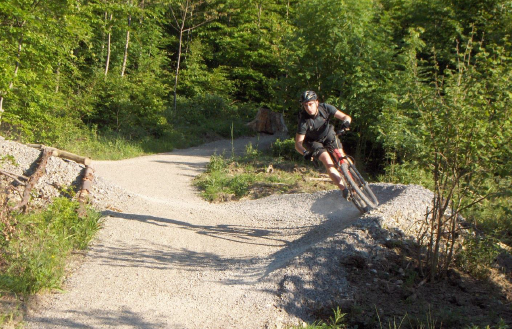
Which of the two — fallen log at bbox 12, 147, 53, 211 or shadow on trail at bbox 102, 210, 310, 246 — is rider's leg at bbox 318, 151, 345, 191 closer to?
shadow on trail at bbox 102, 210, 310, 246

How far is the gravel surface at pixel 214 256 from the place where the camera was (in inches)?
182

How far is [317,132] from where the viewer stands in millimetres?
6953

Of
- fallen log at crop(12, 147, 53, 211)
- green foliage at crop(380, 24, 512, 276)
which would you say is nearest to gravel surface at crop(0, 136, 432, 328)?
fallen log at crop(12, 147, 53, 211)

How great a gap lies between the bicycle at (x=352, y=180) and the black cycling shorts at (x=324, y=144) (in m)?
0.07

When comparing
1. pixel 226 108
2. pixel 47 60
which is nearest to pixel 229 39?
pixel 226 108

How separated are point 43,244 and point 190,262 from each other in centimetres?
179

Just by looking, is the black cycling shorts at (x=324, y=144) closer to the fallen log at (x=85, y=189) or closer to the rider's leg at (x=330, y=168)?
the rider's leg at (x=330, y=168)

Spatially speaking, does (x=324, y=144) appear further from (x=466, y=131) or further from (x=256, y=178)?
(x=256, y=178)

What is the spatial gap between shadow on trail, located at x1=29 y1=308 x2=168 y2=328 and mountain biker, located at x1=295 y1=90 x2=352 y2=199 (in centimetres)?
331

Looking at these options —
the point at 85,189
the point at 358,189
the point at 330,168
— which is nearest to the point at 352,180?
the point at 358,189

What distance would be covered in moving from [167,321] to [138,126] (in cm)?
1689

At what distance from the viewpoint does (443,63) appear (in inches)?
742

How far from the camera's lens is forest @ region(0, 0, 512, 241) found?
17.3 ft

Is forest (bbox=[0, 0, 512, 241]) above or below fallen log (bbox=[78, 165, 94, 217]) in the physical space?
above
